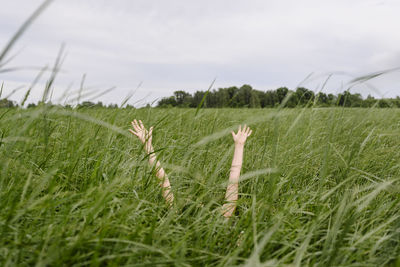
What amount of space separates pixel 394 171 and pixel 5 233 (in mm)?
2514

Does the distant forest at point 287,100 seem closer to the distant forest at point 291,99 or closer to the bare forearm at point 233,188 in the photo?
the distant forest at point 291,99

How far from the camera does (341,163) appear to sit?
1856mm

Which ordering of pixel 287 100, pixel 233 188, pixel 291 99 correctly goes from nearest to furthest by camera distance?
pixel 287 100
pixel 233 188
pixel 291 99

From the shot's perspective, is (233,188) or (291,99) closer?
(233,188)

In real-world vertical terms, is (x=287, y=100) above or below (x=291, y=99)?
below

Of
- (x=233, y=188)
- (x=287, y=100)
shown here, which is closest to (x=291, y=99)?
(x=233, y=188)

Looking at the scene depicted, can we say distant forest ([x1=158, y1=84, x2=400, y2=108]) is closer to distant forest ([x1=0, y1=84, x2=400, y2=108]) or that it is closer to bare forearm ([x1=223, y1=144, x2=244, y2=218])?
distant forest ([x1=0, y1=84, x2=400, y2=108])

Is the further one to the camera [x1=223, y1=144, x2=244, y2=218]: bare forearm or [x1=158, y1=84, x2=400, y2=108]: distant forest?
[x1=158, y1=84, x2=400, y2=108]: distant forest

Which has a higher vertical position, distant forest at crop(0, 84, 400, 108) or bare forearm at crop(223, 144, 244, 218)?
distant forest at crop(0, 84, 400, 108)

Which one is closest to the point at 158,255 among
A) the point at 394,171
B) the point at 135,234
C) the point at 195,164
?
the point at 135,234

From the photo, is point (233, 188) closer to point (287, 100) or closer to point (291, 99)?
point (287, 100)

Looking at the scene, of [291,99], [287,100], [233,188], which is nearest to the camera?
[287,100]

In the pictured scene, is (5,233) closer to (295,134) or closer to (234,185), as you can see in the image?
(234,185)

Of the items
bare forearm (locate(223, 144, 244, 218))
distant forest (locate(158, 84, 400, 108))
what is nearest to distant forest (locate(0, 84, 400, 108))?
distant forest (locate(158, 84, 400, 108))
